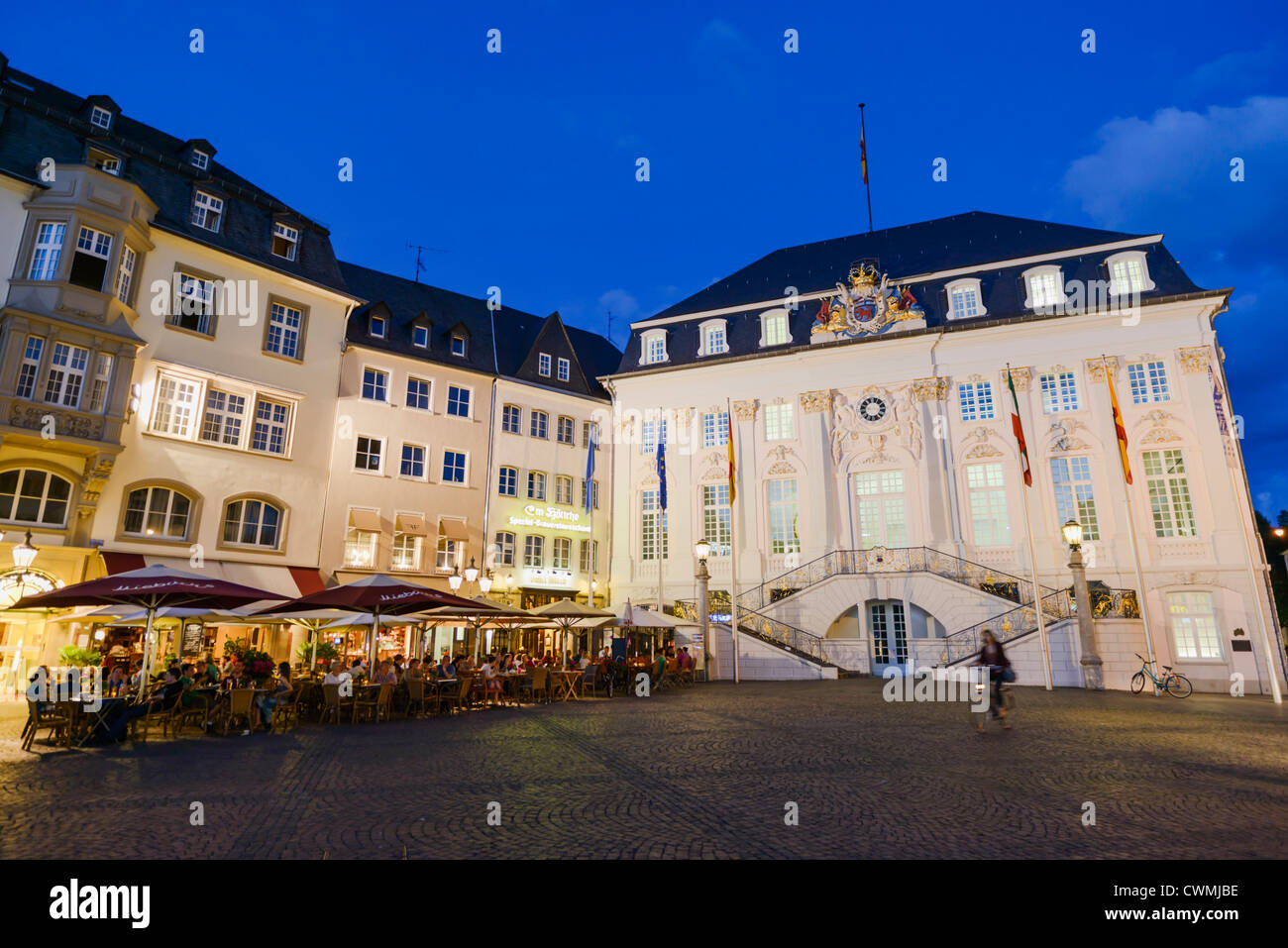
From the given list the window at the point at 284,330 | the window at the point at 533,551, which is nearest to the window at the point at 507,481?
the window at the point at 533,551

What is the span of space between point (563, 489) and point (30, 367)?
66.8 ft

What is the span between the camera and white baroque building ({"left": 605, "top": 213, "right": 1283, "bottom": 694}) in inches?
994

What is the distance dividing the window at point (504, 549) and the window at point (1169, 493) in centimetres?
2603

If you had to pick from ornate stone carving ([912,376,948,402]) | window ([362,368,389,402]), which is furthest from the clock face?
window ([362,368,389,402])

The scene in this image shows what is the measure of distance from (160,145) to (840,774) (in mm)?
32737

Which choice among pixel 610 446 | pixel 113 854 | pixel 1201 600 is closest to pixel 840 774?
pixel 113 854

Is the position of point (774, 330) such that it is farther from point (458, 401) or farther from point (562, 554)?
point (458, 401)

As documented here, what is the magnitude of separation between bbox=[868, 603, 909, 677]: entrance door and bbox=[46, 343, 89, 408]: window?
93.4 feet

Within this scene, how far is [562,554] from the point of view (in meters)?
33.7

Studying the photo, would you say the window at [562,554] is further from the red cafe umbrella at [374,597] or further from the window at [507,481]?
Result: the red cafe umbrella at [374,597]

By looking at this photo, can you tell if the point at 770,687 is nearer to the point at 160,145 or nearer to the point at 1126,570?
the point at 1126,570

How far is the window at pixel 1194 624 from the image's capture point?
81.0 ft

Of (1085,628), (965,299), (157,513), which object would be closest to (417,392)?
(157,513)

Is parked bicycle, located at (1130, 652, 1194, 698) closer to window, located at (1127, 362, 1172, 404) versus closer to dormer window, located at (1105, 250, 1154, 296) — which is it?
window, located at (1127, 362, 1172, 404)
